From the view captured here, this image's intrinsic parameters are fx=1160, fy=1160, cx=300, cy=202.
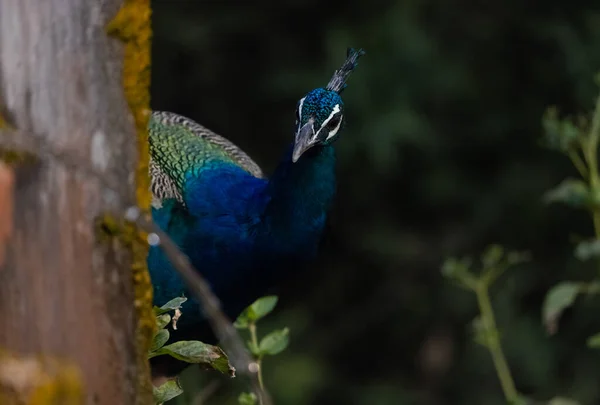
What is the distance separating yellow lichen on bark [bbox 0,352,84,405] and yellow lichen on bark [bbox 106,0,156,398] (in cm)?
9

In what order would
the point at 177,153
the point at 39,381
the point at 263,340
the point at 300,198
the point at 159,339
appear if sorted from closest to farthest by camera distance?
the point at 39,381, the point at 159,339, the point at 263,340, the point at 300,198, the point at 177,153

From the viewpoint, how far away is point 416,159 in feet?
14.1

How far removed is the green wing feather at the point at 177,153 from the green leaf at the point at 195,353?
1.15 metres

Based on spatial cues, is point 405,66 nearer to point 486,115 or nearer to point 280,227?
point 486,115

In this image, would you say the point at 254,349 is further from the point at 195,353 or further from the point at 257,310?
the point at 195,353

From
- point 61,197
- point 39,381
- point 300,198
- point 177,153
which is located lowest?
point 39,381

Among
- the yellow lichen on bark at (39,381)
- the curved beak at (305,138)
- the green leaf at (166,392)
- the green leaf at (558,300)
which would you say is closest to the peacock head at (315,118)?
the curved beak at (305,138)

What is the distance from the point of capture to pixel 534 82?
4355mm

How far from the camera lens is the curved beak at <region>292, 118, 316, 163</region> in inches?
83.5

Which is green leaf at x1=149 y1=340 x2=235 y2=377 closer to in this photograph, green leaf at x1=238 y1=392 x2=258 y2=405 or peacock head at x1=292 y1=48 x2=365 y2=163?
green leaf at x1=238 y1=392 x2=258 y2=405

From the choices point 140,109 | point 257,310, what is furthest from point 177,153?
point 140,109

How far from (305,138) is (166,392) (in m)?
0.95

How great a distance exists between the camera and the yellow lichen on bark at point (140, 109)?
0.87 meters

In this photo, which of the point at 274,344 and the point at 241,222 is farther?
the point at 241,222
